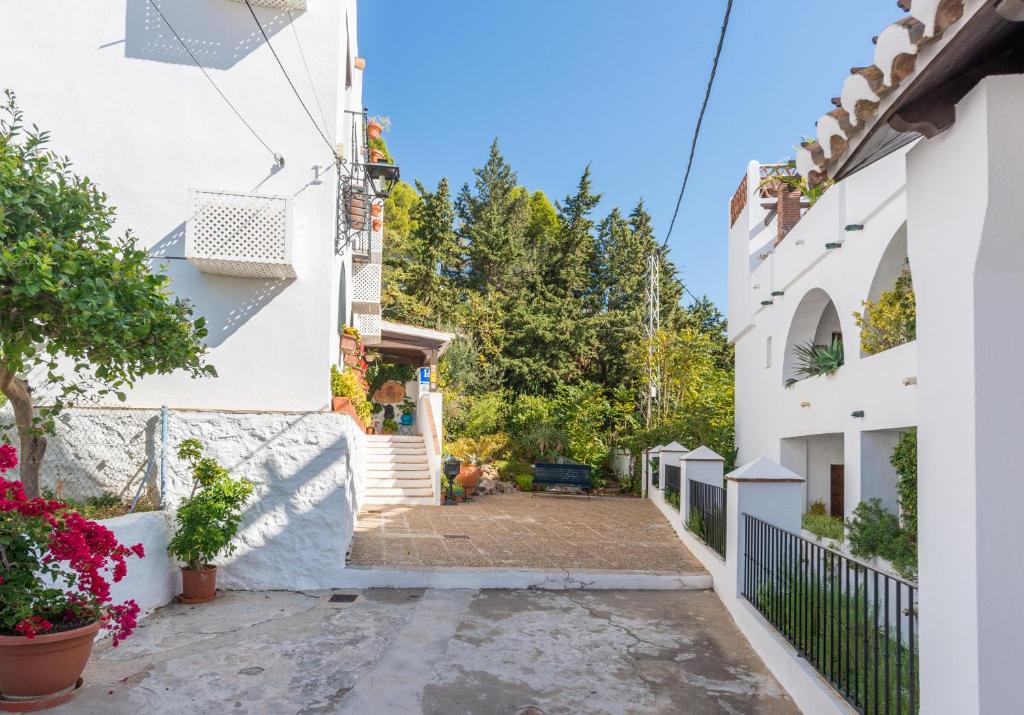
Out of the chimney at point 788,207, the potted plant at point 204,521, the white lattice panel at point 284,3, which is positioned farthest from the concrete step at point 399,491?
the chimney at point 788,207

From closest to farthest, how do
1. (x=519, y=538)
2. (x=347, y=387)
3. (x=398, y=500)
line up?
(x=347, y=387), (x=519, y=538), (x=398, y=500)

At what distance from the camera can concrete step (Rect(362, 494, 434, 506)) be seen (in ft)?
43.6

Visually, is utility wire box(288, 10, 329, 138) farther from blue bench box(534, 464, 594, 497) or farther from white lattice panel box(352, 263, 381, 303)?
blue bench box(534, 464, 594, 497)

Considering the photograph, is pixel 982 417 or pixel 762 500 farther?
pixel 762 500

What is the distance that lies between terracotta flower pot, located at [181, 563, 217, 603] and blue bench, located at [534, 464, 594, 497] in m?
11.1

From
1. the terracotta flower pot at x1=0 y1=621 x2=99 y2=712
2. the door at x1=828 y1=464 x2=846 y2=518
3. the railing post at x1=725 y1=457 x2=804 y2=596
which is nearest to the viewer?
the terracotta flower pot at x1=0 y1=621 x2=99 y2=712

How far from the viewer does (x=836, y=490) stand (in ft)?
42.1

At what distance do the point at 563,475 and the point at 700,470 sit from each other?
24.2 ft

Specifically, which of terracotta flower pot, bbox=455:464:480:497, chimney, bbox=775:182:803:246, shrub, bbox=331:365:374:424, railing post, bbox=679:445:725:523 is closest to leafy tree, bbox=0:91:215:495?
shrub, bbox=331:365:374:424

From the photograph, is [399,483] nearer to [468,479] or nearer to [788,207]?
[468,479]

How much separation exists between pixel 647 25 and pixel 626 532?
7.28 metres

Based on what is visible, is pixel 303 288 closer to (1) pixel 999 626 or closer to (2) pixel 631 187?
(1) pixel 999 626

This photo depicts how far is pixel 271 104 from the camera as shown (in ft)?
26.4

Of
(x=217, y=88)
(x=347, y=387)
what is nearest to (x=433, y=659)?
(x=347, y=387)
